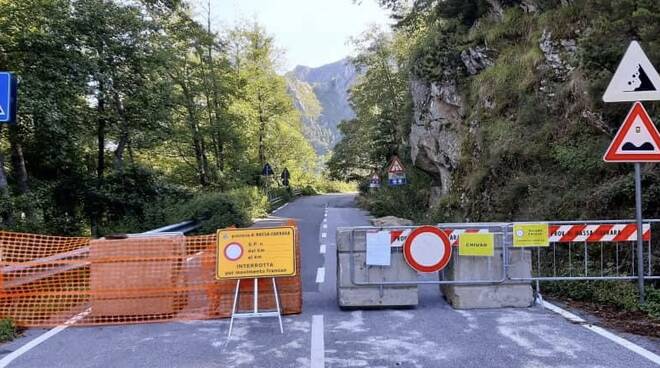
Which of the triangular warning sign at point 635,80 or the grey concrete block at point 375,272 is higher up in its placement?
the triangular warning sign at point 635,80

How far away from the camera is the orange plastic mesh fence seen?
678 cm

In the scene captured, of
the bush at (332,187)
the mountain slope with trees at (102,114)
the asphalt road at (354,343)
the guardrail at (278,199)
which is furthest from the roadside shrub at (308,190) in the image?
the asphalt road at (354,343)

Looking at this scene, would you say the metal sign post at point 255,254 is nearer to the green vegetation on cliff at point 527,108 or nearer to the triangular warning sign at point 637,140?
the triangular warning sign at point 637,140

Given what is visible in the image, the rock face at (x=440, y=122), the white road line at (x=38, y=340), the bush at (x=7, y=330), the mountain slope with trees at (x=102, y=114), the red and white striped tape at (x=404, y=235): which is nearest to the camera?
the white road line at (x=38, y=340)

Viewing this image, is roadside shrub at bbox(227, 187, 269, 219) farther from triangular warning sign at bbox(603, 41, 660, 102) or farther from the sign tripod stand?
triangular warning sign at bbox(603, 41, 660, 102)

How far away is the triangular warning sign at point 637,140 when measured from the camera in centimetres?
651

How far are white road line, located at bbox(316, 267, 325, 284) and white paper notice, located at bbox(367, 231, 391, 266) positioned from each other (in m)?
2.52

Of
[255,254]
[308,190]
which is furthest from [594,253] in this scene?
[308,190]

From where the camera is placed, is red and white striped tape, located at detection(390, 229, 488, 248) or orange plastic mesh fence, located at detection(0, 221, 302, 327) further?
red and white striped tape, located at detection(390, 229, 488, 248)

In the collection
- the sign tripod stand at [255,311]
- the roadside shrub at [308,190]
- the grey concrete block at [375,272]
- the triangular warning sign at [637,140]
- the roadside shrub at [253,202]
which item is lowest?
the sign tripod stand at [255,311]

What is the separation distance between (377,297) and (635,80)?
432 centimetres

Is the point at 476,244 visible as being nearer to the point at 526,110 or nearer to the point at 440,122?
the point at 526,110

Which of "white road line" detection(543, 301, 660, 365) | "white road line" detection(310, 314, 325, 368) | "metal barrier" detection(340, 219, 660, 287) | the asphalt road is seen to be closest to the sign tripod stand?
the asphalt road

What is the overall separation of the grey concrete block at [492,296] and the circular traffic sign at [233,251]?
115 inches
